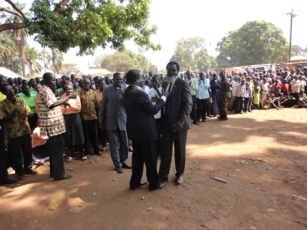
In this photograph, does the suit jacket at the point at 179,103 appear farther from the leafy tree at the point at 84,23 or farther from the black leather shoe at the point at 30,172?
the leafy tree at the point at 84,23

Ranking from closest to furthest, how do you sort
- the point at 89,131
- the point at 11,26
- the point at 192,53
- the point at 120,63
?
the point at 89,131, the point at 11,26, the point at 120,63, the point at 192,53

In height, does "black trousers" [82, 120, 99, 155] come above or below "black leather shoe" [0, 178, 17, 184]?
above

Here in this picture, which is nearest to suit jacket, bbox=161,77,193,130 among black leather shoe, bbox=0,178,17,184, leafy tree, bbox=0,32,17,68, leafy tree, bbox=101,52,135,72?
black leather shoe, bbox=0,178,17,184

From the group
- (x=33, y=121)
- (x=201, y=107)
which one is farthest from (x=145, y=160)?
(x=201, y=107)

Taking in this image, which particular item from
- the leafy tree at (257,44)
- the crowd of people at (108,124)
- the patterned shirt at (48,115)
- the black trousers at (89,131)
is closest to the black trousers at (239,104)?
the crowd of people at (108,124)

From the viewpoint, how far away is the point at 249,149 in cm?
575

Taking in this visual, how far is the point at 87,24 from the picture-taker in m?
7.52

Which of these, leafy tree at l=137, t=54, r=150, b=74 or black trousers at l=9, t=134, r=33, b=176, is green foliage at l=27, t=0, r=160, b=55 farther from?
leafy tree at l=137, t=54, r=150, b=74

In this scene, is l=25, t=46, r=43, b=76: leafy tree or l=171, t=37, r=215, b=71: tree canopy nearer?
l=25, t=46, r=43, b=76: leafy tree

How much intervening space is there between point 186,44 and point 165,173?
2292 inches

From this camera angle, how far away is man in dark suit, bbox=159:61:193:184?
3719 mm

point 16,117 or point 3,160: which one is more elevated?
point 16,117

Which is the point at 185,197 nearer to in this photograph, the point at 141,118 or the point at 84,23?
the point at 141,118

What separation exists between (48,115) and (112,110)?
3.66 ft
